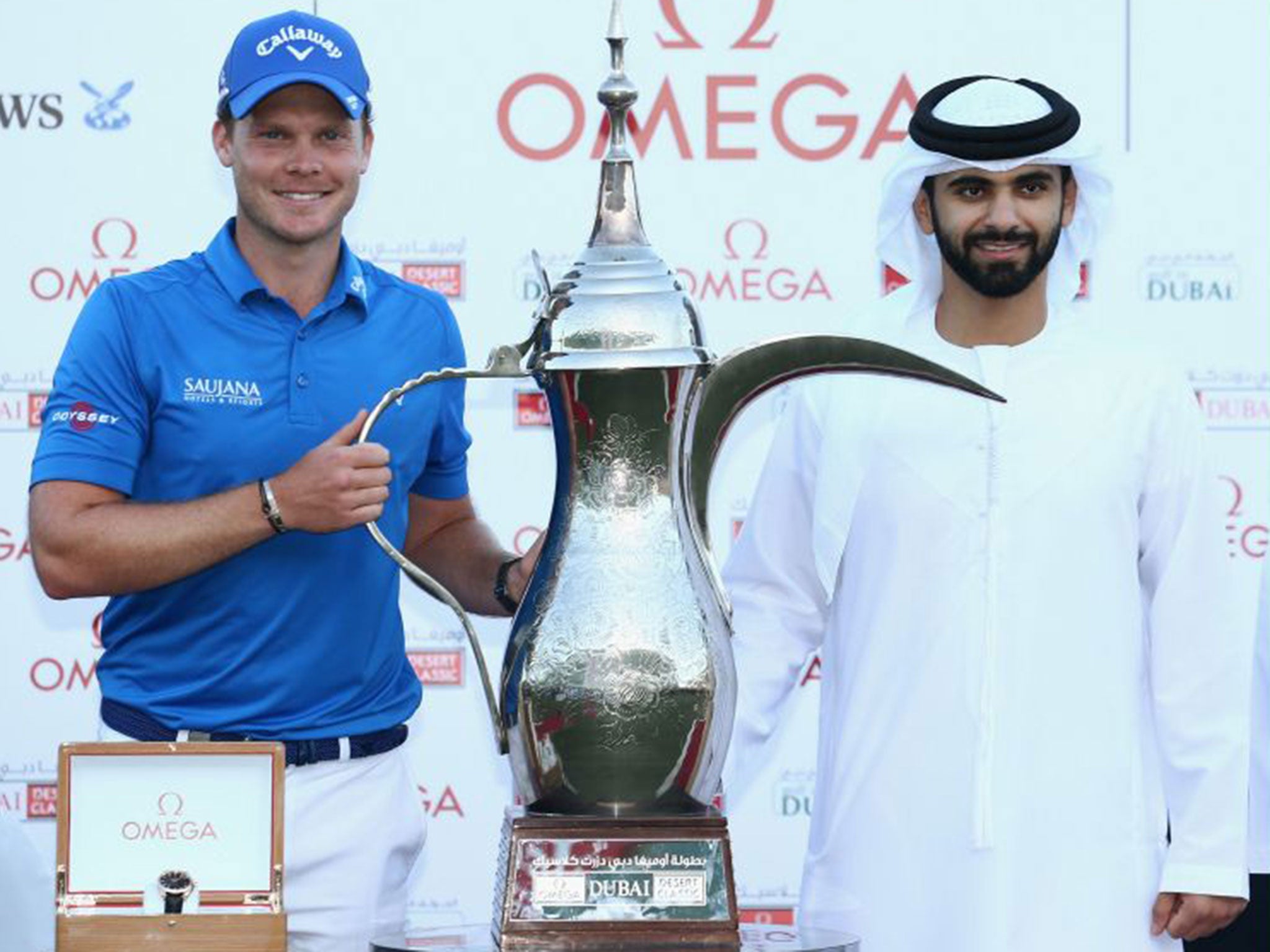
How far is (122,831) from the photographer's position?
1.68 metres

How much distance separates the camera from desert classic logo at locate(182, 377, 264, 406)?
2.12 meters

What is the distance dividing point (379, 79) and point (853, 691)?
1.67 metres

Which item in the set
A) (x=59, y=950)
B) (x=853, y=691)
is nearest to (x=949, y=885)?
(x=853, y=691)

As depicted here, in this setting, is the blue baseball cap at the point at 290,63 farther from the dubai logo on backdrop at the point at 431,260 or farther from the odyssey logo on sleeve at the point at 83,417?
the dubai logo on backdrop at the point at 431,260

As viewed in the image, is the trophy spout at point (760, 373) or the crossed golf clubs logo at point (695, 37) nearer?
the trophy spout at point (760, 373)

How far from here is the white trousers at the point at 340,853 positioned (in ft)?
7.02

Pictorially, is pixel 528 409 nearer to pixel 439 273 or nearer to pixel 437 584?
pixel 439 273

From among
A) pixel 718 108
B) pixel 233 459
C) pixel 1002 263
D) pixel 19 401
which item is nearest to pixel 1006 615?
pixel 1002 263

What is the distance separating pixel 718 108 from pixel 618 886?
227 centimetres

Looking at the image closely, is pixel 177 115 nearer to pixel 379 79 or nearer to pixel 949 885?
pixel 379 79

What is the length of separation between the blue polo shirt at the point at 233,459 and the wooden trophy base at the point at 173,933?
1.64ft

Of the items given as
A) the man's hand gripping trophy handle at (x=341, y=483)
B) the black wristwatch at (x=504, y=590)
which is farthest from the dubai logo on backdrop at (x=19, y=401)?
the man's hand gripping trophy handle at (x=341, y=483)

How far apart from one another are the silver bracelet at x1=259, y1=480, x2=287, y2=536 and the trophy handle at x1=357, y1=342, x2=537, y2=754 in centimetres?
20

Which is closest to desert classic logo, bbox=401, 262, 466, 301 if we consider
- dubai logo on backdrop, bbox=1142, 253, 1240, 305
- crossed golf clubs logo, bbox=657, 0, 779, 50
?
crossed golf clubs logo, bbox=657, 0, 779, 50
